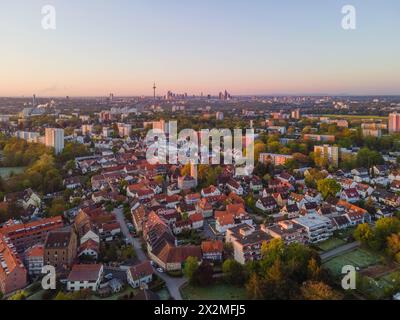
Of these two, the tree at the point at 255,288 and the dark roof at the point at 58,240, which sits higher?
the dark roof at the point at 58,240

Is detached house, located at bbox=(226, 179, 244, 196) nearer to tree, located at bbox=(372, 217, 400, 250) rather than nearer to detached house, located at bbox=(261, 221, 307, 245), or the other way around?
detached house, located at bbox=(261, 221, 307, 245)

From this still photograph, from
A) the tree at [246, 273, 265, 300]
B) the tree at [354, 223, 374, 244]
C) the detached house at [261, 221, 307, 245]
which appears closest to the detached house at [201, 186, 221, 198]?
the detached house at [261, 221, 307, 245]

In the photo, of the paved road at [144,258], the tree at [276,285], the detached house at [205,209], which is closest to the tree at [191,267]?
the paved road at [144,258]

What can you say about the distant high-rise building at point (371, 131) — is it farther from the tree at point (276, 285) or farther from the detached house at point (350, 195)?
the tree at point (276, 285)

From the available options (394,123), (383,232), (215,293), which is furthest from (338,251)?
(394,123)
